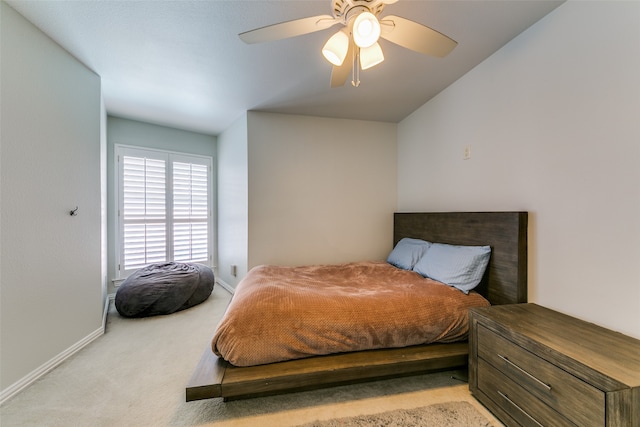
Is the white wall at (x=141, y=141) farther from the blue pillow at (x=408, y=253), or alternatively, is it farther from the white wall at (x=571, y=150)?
the white wall at (x=571, y=150)

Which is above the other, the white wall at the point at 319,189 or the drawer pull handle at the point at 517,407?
the white wall at the point at 319,189

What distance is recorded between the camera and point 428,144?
9.26 ft

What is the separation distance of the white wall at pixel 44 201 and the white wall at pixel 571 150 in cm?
341

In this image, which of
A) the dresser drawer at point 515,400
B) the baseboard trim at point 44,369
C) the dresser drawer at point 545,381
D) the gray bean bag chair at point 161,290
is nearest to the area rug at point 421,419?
the dresser drawer at point 515,400

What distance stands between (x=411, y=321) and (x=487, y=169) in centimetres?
143

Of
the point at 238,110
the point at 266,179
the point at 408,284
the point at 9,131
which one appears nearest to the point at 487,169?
the point at 408,284

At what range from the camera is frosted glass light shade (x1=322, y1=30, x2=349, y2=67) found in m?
1.27

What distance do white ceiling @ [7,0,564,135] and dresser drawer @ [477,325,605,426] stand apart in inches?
79.1

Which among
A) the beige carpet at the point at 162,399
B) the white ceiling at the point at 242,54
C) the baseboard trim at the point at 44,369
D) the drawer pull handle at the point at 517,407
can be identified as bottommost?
the beige carpet at the point at 162,399

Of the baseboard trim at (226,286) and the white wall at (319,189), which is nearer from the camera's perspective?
the white wall at (319,189)

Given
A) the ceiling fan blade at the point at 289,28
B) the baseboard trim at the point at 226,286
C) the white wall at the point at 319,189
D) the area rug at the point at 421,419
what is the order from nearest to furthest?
the ceiling fan blade at the point at 289,28 < the area rug at the point at 421,419 < the white wall at the point at 319,189 < the baseboard trim at the point at 226,286

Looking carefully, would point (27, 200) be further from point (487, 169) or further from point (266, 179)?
point (487, 169)

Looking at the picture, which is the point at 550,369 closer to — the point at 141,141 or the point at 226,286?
the point at 226,286

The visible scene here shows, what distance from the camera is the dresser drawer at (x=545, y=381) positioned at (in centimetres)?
98
